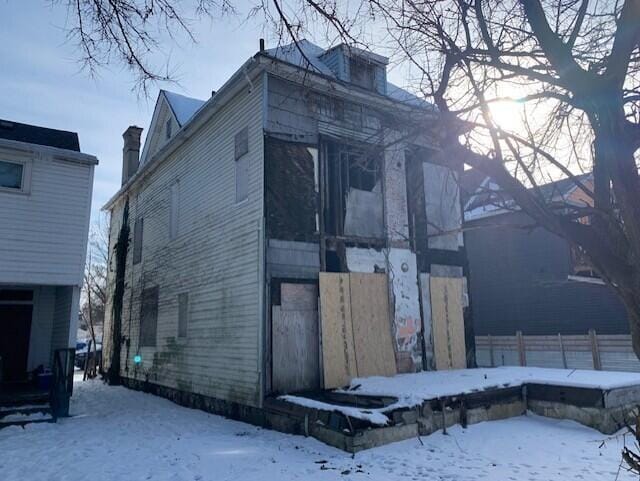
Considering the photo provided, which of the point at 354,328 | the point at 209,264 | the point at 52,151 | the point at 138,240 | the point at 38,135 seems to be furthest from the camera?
the point at 138,240

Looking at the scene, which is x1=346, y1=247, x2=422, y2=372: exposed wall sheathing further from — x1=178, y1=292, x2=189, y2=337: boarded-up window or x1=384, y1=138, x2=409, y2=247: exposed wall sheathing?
x1=178, y1=292, x2=189, y2=337: boarded-up window

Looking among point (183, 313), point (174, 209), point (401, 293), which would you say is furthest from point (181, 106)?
point (401, 293)

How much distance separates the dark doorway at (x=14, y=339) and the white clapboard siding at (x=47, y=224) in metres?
2.97

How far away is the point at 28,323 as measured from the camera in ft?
42.9

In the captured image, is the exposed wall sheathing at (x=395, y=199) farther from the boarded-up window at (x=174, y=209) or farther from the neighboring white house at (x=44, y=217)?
the neighboring white house at (x=44, y=217)

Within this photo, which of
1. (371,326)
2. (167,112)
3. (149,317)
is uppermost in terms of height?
(167,112)

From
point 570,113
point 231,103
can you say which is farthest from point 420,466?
point 231,103

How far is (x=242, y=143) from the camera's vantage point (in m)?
11.2

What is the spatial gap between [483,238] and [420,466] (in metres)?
19.2

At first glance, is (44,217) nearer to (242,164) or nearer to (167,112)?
(242,164)

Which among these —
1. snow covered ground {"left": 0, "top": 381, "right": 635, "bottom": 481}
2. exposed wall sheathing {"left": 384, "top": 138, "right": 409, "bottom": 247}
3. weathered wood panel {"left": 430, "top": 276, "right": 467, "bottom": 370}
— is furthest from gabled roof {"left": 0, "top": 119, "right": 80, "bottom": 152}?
weathered wood panel {"left": 430, "top": 276, "right": 467, "bottom": 370}

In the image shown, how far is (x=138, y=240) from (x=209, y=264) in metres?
6.58

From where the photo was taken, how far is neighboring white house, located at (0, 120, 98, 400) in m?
10.8

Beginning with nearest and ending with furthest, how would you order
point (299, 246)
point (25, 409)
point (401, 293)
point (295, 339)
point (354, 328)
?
point (295, 339)
point (25, 409)
point (299, 246)
point (354, 328)
point (401, 293)
